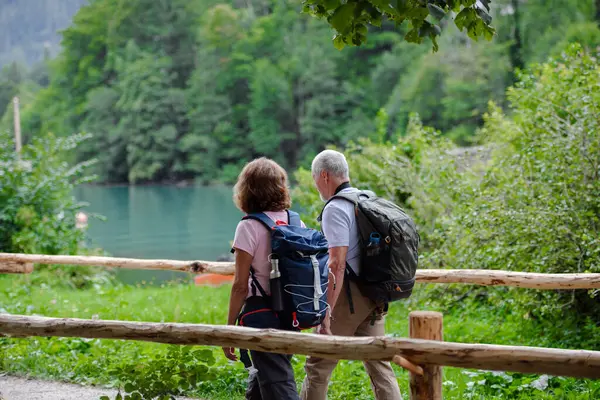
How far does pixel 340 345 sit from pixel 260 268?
649 mm

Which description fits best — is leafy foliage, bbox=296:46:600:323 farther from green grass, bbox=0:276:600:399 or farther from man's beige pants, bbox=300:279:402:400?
man's beige pants, bbox=300:279:402:400

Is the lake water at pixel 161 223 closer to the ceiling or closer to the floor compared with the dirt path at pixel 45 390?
closer to the floor

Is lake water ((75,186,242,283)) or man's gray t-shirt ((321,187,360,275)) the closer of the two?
man's gray t-shirt ((321,187,360,275))

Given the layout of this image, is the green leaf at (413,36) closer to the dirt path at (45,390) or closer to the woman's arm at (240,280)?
the woman's arm at (240,280)

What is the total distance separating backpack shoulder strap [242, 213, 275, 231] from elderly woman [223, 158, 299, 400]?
0.06 feet

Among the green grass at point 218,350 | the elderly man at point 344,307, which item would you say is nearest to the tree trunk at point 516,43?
the green grass at point 218,350

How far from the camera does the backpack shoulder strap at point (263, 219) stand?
3.66 m

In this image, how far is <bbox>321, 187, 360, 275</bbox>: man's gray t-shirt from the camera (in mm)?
3840

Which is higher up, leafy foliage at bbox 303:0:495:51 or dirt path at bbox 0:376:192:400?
leafy foliage at bbox 303:0:495:51

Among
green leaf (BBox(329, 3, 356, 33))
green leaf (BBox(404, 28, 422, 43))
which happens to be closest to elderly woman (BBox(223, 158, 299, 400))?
green leaf (BBox(329, 3, 356, 33))

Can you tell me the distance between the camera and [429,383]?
3307 mm

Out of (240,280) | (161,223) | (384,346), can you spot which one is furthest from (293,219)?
(161,223)

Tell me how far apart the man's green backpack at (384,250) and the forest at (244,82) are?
1570 inches

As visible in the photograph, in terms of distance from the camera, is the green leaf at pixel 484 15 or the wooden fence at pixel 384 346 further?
the green leaf at pixel 484 15
